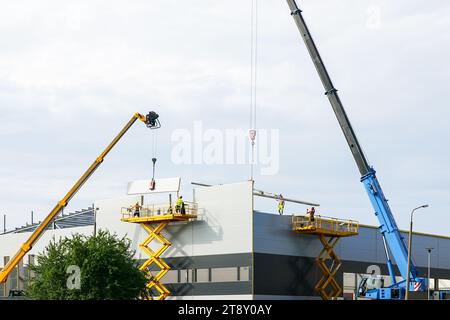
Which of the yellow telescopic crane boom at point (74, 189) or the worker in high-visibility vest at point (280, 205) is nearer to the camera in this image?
the worker in high-visibility vest at point (280, 205)

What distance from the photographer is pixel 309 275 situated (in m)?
61.6

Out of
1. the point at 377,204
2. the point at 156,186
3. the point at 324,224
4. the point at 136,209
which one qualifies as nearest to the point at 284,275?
the point at 324,224

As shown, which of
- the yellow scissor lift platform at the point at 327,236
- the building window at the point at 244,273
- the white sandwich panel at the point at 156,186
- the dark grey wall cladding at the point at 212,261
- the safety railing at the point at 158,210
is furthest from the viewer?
the white sandwich panel at the point at 156,186

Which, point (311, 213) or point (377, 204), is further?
point (311, 213)

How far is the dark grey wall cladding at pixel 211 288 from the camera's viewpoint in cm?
5684

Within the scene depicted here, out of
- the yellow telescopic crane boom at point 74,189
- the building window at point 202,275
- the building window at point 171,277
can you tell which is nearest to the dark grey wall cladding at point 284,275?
the building window at point 202,275

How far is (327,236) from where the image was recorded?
62688mm

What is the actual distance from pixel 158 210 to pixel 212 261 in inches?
251

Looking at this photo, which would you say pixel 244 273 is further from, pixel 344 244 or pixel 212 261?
pixel 344 244

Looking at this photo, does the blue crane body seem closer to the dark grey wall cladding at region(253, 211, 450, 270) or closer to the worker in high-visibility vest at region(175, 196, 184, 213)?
the dark grey wall cladding at region(253, 211, 450, 270)

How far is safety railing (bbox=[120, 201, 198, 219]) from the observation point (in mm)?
59787

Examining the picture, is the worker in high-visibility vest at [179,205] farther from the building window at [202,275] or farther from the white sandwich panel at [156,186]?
the building window at [202,275]

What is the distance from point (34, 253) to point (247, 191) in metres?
26.9

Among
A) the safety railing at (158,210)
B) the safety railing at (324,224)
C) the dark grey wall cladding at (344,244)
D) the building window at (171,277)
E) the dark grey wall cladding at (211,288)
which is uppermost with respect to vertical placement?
the safety railing at (158,210)
